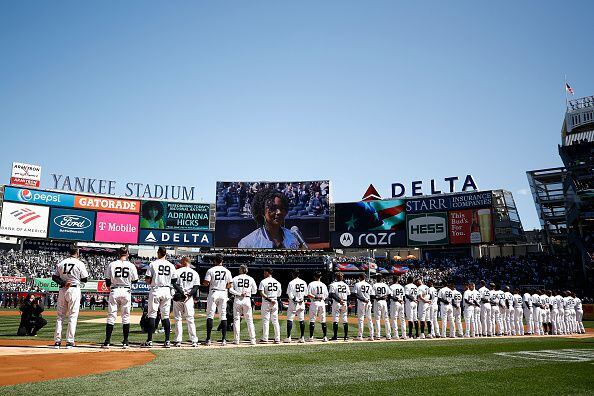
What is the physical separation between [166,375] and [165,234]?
167 feet

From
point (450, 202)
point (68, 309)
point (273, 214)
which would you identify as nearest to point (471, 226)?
point (450, 202)

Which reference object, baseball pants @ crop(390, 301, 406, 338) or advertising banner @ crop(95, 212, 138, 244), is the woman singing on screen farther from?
baseball pants @ crop(390, 301, 406, 338)

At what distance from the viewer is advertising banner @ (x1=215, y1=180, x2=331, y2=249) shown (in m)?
54.8

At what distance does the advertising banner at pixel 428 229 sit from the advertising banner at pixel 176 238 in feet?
75.0

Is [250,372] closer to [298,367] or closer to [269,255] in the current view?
[298,367]

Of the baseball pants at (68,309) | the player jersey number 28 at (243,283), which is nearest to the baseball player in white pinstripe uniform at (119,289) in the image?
the baseball pants at (68,309)

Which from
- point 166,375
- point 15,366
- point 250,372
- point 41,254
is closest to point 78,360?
point 15,366

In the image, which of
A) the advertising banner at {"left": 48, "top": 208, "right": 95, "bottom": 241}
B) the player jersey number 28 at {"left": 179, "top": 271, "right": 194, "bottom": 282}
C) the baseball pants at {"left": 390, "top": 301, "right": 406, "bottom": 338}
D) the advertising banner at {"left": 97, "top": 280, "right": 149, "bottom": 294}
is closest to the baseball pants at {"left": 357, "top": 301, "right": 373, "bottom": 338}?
the baseball pants at {"left": 390, "top": 301, "right": 406, "bottom": 338}

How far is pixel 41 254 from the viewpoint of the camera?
174 feet

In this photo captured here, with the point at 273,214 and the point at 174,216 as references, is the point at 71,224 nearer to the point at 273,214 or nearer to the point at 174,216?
the point at 174,216

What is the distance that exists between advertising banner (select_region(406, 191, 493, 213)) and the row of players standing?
3241 cm

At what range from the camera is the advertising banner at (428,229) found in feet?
170

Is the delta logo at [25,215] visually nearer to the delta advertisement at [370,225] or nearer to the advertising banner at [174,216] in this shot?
the advertising banner at [174,216]

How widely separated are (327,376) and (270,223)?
48532 mm
